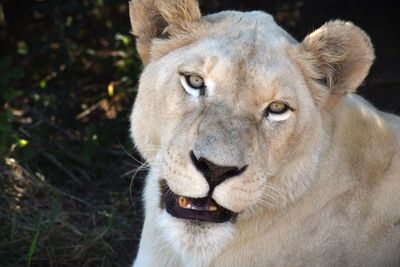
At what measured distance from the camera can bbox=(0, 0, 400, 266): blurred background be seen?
13.5 ft

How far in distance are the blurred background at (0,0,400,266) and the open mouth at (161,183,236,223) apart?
2.04ft

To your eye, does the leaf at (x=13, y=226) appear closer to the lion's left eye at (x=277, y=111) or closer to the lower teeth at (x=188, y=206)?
the lower teeth at (x=188, y=206)

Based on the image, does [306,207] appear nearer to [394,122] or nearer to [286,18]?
[394,122]

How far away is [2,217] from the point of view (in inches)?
165

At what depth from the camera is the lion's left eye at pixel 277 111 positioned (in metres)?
2.78

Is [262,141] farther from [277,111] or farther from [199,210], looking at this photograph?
[199,210]

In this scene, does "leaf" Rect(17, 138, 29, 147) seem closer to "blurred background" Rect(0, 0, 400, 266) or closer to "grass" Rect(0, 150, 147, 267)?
"blurred background" Rect(0, 0, 400, 266)

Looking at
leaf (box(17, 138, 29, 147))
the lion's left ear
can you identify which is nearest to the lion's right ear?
the lion's left ear

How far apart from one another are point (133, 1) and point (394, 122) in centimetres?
111

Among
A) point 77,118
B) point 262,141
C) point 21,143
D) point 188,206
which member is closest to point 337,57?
point 262,141

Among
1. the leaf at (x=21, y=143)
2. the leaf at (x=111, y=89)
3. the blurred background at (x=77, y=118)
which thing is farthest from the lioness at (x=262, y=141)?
the leaf at (x=111, y=89)

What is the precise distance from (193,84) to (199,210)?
0.43 meters

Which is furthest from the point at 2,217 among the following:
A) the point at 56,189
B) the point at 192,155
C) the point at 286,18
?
the point at 286,18

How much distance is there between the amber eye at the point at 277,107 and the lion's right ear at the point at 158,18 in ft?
1.53
